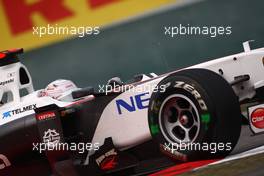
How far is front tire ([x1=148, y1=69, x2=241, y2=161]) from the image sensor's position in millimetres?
5375

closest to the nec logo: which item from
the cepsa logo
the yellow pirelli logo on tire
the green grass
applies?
the green grass

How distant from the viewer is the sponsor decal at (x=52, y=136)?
21.9 ft

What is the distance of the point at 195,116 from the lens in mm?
5586

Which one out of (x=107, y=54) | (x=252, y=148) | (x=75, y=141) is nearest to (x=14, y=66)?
(x=75, y=141)

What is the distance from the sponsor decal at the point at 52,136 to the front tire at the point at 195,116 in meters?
1.30

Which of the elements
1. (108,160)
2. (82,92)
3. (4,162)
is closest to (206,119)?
(108,160)

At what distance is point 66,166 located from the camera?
6.79m

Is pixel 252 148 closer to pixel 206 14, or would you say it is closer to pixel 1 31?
pixel 206 14

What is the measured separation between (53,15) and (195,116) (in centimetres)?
537

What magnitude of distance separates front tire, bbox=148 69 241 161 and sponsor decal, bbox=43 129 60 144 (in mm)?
1299

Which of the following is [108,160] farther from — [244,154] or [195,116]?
[244,154]

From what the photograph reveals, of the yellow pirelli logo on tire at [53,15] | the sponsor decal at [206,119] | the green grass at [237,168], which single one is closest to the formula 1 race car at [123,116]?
the sponsor decal at [206,119]

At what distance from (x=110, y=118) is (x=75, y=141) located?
519mm

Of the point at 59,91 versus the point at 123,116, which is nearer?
the point at 123,116
